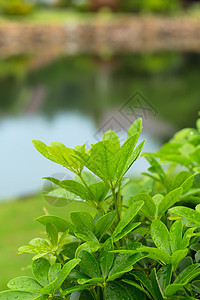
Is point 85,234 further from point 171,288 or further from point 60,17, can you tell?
point 60,17

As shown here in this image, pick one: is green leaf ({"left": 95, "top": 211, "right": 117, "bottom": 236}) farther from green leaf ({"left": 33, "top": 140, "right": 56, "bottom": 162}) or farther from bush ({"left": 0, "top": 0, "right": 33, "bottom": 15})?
bush ({"left": 0, "top": 0, "right": 33, "bottom": 15})

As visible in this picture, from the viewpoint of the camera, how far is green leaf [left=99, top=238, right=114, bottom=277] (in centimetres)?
51

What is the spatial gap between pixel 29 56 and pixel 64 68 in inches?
159

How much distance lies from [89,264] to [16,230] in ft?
9.14

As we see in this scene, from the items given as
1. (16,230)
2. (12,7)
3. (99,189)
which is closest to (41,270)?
(99,189)

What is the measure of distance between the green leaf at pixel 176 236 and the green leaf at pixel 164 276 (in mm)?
26

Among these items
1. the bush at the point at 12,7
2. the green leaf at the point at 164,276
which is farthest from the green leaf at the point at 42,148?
the bush at the point at 12,7

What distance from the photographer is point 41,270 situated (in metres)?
0.55

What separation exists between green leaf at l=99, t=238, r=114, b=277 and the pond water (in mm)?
179

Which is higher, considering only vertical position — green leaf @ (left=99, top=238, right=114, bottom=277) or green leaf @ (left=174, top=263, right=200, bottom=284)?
green leaf @ (left=99, top=238, right=114, bottom=277)

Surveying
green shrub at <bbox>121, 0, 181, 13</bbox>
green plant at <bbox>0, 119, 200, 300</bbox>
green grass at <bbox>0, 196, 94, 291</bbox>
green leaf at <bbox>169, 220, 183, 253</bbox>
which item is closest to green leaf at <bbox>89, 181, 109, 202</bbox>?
green plant at <bbox>0, 119, 200, 300</bbox>

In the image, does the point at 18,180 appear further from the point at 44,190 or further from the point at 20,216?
the point at 44,190

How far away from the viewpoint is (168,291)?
48 cm

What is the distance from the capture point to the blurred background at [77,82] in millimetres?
3064
